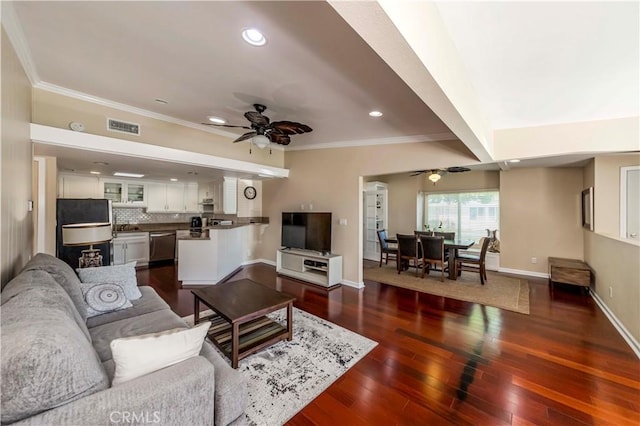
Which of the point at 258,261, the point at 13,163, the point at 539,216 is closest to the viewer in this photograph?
the point at 13,163

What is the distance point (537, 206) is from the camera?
5398 millimetres

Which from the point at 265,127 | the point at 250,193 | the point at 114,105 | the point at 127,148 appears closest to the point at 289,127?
the point at 265,127

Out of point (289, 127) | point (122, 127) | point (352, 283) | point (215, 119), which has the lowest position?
point (352, 283)

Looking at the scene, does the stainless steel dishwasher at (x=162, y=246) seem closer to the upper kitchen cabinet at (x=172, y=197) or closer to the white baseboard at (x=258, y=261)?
the upper kitchen cabinet at (x=172, y=197)

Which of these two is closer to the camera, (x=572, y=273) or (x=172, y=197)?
(x=572, y=273)

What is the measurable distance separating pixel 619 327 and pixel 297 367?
3.85m

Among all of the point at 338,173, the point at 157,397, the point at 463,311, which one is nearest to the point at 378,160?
the point at 338,173

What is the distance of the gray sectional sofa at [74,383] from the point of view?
925mm

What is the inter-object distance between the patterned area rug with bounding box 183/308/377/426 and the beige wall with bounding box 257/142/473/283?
1.95 metres

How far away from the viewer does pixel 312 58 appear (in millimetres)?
2170

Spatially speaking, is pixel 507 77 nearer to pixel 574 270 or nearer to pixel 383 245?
pixel 574 270

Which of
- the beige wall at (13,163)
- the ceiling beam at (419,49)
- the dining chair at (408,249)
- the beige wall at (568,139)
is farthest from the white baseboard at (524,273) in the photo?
the beige wall at (13,163)

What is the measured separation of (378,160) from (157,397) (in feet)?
13.7
